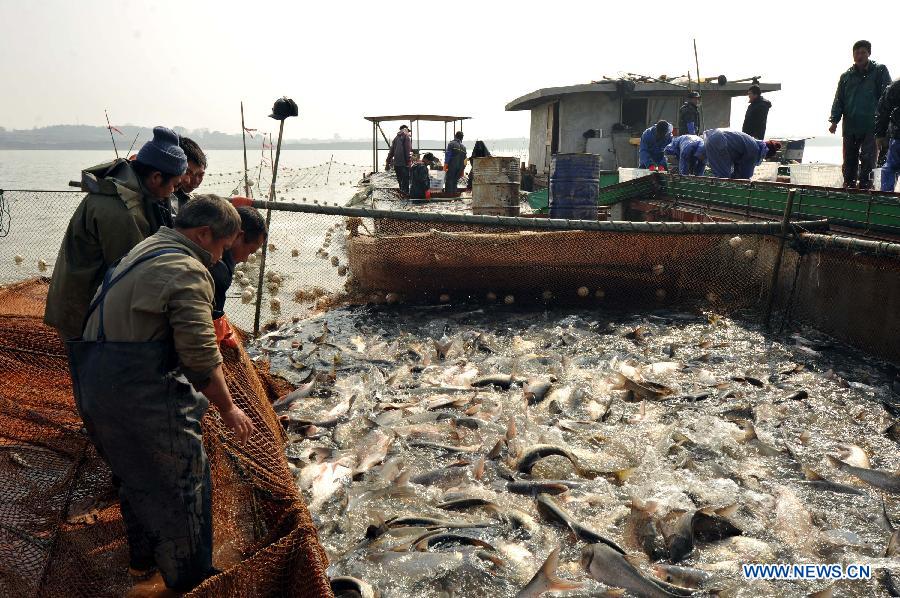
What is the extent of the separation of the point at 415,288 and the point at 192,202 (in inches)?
254

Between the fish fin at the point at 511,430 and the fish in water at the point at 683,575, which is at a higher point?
the fish fin at the point at 511,430

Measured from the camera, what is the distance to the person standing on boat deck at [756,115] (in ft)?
47.6

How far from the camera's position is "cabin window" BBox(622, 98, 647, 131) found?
20.6 meters

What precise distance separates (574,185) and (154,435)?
8.75 meters

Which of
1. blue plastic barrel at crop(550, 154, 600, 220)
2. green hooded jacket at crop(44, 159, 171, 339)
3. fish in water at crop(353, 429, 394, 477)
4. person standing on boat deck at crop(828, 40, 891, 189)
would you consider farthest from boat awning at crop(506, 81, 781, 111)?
green hooded jacket at crop(44, 159, 171, 339)

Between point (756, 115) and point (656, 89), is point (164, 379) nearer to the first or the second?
point (756, 115)

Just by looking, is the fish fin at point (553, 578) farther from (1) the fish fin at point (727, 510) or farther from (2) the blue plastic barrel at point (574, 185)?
(2) the blue plastic barrel at point (574, 185)

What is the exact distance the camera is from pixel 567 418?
18.2 feet

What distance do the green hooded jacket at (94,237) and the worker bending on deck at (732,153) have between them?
11771mm

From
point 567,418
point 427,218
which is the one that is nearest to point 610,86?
point 427,218

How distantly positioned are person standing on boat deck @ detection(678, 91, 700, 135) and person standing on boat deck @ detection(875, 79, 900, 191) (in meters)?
10.6

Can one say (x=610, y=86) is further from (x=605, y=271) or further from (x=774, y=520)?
(x=774, y=520)

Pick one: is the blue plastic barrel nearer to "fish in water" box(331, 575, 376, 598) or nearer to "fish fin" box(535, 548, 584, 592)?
"fish fin" box(535, 548, 584, 592)

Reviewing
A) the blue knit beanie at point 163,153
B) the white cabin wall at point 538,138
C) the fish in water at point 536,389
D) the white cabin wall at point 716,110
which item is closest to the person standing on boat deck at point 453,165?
the white cabin wall at point 538,138
